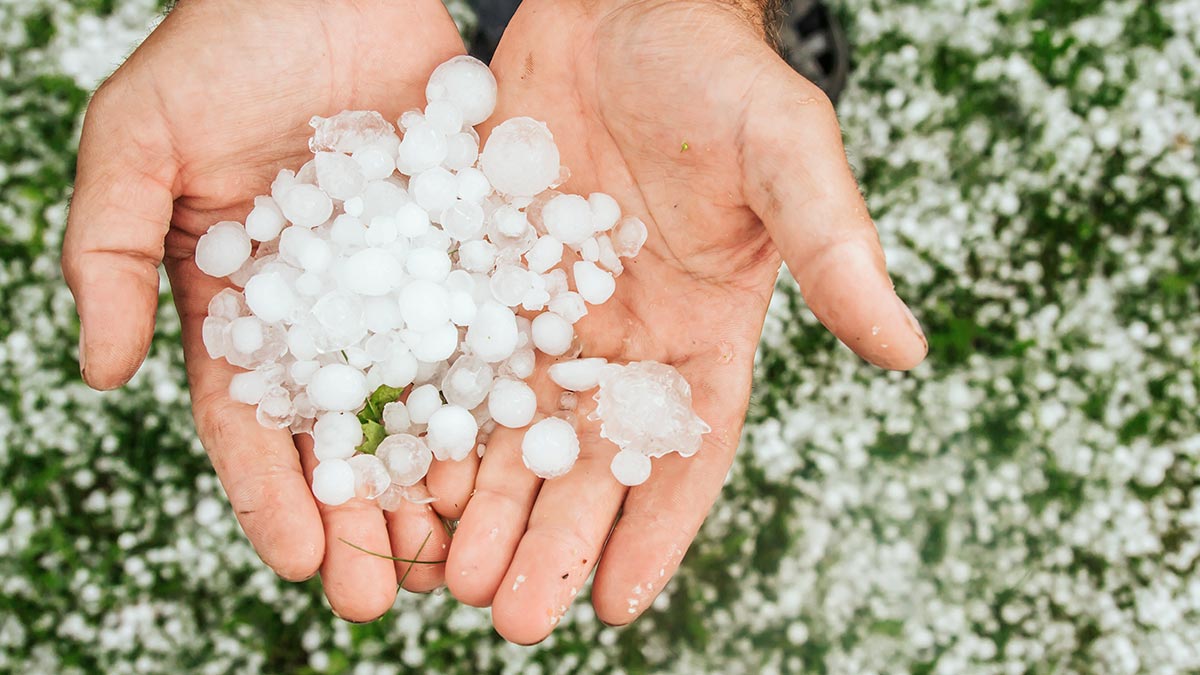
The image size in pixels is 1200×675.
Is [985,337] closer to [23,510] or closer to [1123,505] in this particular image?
[1123,505]

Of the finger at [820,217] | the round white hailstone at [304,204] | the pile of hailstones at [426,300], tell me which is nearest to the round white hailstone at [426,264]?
the pile of hailstones at [426,300]

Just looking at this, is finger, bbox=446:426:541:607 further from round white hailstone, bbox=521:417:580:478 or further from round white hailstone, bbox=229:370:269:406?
round white hailstone, bbox=229:370:269:406

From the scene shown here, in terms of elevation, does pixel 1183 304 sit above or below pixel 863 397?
above

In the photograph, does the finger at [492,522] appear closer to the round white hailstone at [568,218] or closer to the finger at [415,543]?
the finger at [415,543]

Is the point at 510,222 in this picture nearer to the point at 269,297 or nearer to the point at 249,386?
the point at 269,297

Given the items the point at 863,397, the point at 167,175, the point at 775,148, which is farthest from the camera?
the point at 863,397

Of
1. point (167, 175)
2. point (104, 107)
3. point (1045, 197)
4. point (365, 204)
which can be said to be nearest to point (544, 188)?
point (365, 204)

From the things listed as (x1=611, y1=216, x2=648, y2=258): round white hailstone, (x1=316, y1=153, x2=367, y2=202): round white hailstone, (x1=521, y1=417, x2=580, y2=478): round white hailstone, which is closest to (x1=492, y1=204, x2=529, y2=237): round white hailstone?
(x1=611, y1=216, x2=648, y2=258): round white hailstone
